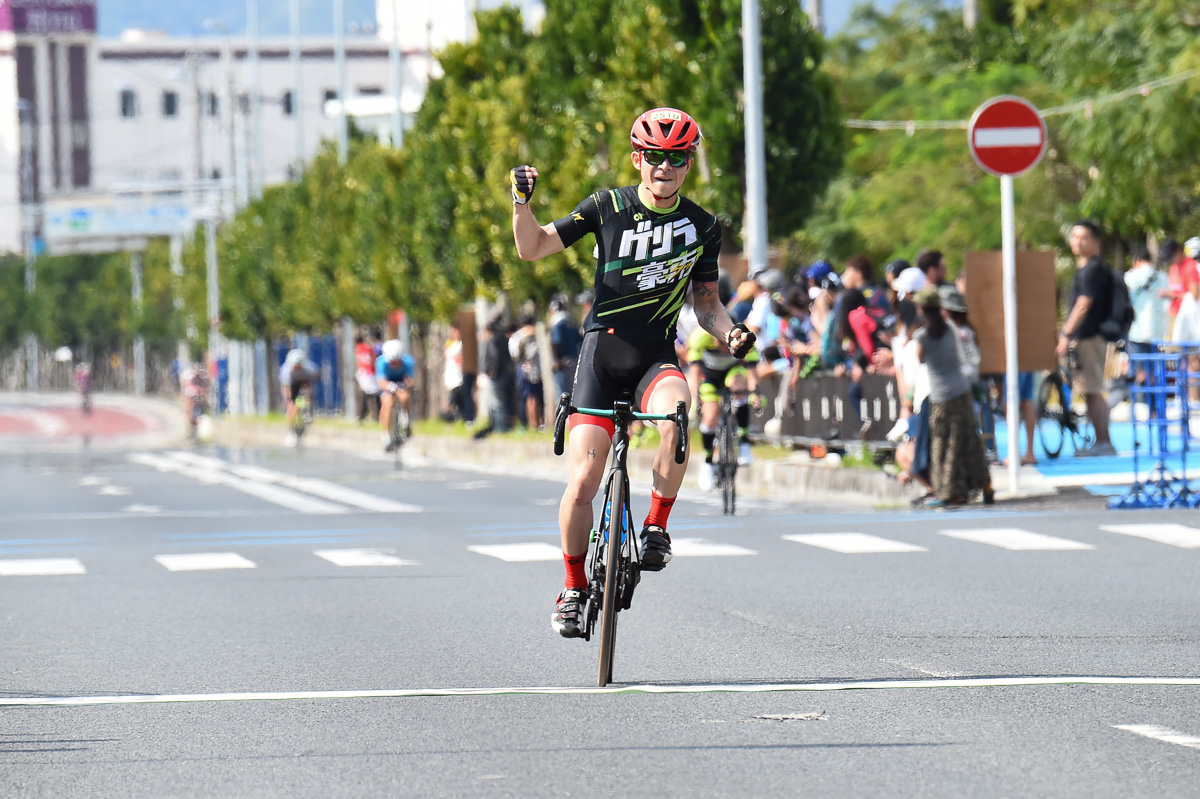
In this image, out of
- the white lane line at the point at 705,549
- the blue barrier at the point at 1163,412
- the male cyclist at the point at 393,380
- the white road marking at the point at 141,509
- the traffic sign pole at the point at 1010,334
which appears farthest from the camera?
the male cyclist at the point at 393,380

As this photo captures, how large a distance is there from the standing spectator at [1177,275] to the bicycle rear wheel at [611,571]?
12.9m

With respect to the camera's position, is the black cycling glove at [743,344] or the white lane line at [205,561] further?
the white lane line at [205,561]

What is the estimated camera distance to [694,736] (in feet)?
22.2

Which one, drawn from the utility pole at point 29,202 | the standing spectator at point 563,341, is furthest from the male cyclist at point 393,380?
the utility pole at point 29,202

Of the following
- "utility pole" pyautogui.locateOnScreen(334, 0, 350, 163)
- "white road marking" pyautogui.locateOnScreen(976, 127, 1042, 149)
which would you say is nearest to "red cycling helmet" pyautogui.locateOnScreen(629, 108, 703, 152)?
"white road marking" pyautogui.locateOnScreen(976, 127, 1042, 149)

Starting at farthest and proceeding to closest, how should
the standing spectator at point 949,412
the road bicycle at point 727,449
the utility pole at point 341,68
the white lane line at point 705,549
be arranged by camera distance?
the utility pole at point 341,68 → the road bicycle at point 727,449 → the standing spectator at point 949,412 → the white lane line at point 705,549

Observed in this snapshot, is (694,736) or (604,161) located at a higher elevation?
(604,161)

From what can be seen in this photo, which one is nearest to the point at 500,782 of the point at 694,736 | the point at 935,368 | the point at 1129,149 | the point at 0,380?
the point at 694,736

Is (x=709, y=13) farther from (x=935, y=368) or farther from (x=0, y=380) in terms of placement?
(x=0, y=380)

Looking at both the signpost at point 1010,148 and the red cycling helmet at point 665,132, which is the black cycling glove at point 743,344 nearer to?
the red cycling helmet at point 665,132

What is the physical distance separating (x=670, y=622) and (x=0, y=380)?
12185 centimetres

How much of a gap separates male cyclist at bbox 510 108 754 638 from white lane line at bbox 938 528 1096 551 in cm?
548

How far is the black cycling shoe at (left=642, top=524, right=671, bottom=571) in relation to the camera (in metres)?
8.05

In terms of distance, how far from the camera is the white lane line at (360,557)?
1356 cm
